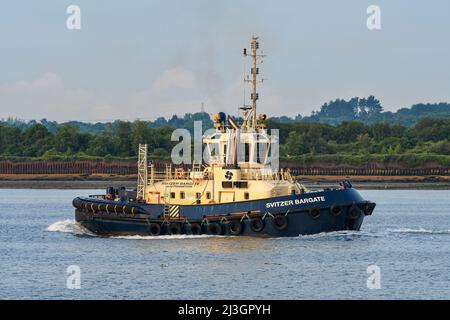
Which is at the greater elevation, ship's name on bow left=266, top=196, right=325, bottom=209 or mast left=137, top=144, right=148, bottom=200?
mast left=137, top=144, right=148, bottom=200

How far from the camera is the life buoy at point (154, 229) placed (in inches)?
1850

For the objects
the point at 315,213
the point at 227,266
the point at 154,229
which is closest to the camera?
the point at 227,266

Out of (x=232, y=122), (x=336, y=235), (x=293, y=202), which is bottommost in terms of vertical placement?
(x=336, y=235)

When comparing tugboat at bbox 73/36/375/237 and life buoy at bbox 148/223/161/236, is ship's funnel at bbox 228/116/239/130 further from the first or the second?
life buoy at bbox 148/223/161/236

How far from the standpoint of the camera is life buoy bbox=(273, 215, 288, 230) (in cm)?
4525

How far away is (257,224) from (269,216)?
598 mm

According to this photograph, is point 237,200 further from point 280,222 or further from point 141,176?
point 141,176

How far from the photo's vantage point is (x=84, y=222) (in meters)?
50.2

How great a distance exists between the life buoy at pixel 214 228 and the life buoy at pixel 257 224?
1.32 meters

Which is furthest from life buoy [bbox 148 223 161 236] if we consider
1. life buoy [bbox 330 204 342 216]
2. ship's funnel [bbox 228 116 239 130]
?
life buoy [bbox 330 204 342 216]

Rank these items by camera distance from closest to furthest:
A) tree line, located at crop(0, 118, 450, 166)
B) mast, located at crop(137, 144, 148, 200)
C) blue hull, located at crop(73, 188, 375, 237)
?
blue hull, located at crop(73, 188, 375, 237) < mast, located at crop(137, 144, 148, 200) < tree line, located at crop(0, 118, 450, 166)

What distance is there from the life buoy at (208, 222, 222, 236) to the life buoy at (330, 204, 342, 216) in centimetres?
448

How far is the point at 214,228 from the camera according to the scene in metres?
45.9

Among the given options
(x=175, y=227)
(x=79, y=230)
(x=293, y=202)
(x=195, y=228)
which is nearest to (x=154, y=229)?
(x=175, y=227)
